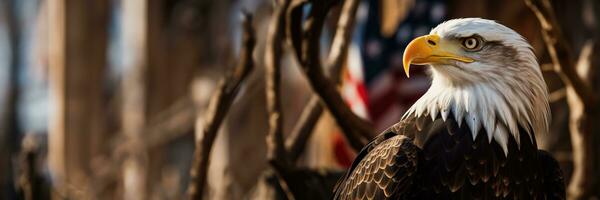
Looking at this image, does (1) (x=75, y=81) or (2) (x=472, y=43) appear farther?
(1) (x=75, y=81)

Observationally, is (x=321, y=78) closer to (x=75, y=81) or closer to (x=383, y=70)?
(x=383, y=70)

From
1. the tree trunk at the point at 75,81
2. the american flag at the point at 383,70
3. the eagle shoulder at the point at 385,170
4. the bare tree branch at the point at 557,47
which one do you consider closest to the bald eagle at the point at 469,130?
the eagle shoulder at the point at 385,170

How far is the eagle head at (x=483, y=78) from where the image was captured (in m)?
4.27

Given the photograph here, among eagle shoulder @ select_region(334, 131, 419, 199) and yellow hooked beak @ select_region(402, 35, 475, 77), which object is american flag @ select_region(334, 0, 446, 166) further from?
yellow hooked beak @ select_region(402, 35, 475, 77)

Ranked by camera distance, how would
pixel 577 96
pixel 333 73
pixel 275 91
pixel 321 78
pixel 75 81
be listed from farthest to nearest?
pixel 75 81 → pixel 333 73 → pixel 577 96 → pixel 275 91 → pixel 321 78

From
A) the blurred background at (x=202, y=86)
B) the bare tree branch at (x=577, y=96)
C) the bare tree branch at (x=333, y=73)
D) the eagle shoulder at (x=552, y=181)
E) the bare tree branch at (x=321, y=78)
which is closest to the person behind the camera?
the eagle shoulder at (x=552, y=181)

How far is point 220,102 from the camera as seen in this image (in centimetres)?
473

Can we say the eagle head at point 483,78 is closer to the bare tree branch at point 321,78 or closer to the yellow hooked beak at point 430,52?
the yellow hooked beak at point 430,52

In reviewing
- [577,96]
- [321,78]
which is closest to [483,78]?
[321,78]

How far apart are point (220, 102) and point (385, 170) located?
786 millimetres

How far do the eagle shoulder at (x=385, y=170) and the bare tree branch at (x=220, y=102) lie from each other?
1.92 feet

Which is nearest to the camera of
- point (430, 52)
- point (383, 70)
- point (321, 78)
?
point (430, 52)

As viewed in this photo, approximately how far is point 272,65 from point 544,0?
1.05 meters

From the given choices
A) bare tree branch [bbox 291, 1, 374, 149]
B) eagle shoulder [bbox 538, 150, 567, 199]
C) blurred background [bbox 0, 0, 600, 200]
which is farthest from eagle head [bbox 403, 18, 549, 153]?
blurred background [bbox 0, 0, 600, 200]
